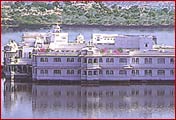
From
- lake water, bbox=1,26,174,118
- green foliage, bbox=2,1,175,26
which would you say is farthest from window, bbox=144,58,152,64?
green foliage, bbox=2,1,175,26

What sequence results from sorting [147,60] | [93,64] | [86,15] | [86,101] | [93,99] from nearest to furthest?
1. [86,101]
2. [93,99]
3. [93,64]
4. [147,60]
5. [86,15]

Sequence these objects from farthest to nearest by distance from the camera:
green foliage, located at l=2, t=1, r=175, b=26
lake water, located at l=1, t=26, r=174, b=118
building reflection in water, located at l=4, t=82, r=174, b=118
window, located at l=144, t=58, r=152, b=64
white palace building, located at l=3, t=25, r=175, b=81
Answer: green foliage, located at l=2, t=1, r=175, b=26
window, located at l=144, t=58, r=152, b=64
white palace building, located at l=3, t=25, r=175, b=81
building reflection in water, located at l=4, t=82, r=174, b=118
lake water, located at l=1, t=26, r=174, b=118

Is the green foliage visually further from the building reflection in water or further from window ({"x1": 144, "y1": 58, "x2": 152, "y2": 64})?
the building reflection in water

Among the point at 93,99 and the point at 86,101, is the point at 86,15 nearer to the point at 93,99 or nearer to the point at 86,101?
the point at 93,99

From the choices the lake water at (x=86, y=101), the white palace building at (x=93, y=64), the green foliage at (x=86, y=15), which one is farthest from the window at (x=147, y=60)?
the green foliage at (x=86, y=15)

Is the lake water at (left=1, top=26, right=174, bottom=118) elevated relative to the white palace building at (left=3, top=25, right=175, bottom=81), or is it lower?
lower

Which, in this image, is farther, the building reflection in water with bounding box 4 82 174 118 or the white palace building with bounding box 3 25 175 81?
the white palace building with bounding box 3 25 175 81

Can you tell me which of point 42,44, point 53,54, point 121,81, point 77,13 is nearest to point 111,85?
point 121,81

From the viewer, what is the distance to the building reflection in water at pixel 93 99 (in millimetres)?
18359

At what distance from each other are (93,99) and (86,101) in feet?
1.08

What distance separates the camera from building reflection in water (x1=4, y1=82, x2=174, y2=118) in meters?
18.4

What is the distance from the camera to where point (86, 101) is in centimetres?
1962

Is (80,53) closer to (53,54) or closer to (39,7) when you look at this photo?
(53,54)

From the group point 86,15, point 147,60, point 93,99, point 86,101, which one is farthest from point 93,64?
point 86,15
